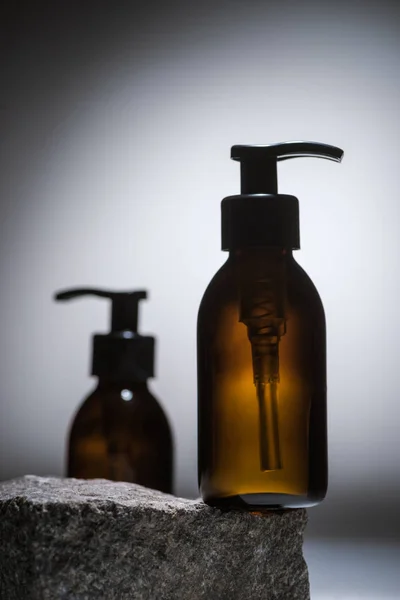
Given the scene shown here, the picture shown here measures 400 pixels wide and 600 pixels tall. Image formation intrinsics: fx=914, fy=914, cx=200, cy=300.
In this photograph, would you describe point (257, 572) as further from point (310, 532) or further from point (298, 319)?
point (310, 532)

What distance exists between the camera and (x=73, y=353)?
41.5 inches

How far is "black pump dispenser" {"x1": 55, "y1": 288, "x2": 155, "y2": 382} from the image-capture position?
696mm

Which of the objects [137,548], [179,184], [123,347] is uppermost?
[179,184]

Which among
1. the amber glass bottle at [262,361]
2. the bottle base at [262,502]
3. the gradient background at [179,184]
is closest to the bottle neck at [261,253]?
the amber glass bottle at [262,361]

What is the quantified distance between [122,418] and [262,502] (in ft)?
0.73

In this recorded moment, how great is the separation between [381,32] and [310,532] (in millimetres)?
555

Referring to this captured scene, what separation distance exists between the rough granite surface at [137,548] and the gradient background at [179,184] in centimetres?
48

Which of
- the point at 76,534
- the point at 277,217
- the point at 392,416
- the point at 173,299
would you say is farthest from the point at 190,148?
the point at 76,534

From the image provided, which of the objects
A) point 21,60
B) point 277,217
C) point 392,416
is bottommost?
point 392,416

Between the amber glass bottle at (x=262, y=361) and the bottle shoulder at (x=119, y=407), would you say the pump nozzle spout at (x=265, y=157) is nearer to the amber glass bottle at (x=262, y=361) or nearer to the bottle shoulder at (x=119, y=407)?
the amber glass bottle at (x=262, y=361)

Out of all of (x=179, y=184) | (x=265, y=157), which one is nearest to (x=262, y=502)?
Result: (x=265, y=157)

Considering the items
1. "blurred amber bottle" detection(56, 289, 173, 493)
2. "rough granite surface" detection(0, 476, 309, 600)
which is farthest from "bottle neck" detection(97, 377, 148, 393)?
"rough granite surface" detection(0, 476, 309, 600)

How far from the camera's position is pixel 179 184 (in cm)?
103

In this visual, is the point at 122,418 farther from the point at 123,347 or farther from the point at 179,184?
the point at 179,184
